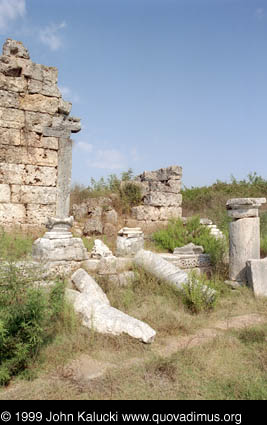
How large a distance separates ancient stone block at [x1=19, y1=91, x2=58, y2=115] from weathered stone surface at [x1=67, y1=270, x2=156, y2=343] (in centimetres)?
491

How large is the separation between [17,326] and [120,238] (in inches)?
152

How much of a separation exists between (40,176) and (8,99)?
1.84 meters

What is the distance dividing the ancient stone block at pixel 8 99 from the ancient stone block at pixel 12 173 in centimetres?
135

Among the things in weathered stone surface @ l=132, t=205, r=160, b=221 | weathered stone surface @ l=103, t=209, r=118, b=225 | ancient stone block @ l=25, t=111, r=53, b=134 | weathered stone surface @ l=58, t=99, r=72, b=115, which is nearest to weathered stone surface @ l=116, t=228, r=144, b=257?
weathered stone surface @ l=103, t=209, r=118, b=225

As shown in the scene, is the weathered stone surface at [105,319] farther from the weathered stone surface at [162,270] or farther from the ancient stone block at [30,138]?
the ancient stone block at [30,138]

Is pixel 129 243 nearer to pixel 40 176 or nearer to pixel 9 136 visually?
pixel 40 176

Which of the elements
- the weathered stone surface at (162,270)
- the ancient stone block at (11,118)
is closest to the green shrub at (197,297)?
the weathered stone surface at (162,270)

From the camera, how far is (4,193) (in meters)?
7.03

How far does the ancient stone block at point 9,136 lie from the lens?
23.0 feet

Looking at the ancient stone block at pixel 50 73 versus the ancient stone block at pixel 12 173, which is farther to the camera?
the ancient stone block at pixel 50 73

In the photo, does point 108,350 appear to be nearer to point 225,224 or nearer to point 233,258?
point 233,258

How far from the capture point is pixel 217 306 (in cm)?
518
